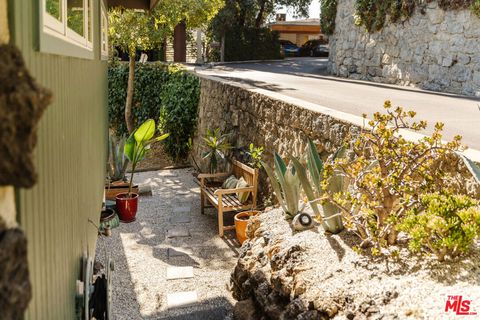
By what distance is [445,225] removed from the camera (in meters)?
3.28

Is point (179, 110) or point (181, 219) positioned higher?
point (179, 110)

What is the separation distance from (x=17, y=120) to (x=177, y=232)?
284 inches

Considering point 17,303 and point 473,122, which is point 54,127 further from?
point 473,122

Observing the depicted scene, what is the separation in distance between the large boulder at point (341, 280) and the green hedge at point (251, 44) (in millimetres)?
21930

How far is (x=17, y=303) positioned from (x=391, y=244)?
11.4 feet

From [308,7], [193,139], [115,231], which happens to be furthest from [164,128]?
[308,7]

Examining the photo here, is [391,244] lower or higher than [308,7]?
lower

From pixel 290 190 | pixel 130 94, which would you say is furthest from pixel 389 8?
pixel 290 190

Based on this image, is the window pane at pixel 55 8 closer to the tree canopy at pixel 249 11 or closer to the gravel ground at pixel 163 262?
the gravel ground at pixel 163 262

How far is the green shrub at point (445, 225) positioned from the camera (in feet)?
10.7

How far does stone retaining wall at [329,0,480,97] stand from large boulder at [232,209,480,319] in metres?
7.89

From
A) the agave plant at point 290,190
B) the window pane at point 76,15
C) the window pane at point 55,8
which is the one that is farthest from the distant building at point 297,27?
the window pane at point 55,8

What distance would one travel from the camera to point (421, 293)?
10.7 ft

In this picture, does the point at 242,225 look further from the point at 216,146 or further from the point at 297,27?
the point at 297,27
